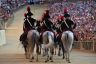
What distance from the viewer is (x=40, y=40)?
18453 millimetres

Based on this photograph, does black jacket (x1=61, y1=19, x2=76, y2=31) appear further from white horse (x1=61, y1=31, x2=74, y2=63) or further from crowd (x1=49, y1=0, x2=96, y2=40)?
crowd (x1=49, y1=0, x2=96, y2=40)

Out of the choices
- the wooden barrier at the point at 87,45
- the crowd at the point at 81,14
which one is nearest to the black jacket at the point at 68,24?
the wooden barrier at the point at 87,45

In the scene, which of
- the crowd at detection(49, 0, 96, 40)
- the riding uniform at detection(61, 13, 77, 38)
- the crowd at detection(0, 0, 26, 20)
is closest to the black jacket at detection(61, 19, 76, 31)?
the riding uniform at detection(61, 13, 77, 38)

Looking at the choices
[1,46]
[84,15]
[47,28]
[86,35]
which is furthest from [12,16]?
[47,28]

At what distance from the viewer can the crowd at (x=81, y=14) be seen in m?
29.2

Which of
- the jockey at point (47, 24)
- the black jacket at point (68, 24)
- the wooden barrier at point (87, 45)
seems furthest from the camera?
the wooden barrier at point (87, 45)

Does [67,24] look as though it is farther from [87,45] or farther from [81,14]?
[81,14]

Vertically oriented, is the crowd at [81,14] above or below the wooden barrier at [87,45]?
above

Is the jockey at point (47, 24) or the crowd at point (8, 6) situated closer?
the jockey at point (47, 24)

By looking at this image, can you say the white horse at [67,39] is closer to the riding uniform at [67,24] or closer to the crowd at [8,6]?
the riding uniform at [67,24]

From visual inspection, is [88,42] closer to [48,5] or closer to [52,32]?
[52,32]

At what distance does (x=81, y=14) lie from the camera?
4241 cm

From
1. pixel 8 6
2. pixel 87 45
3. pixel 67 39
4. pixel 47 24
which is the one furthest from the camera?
pixel 8 6

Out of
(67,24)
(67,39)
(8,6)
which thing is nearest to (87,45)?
(67,24)
